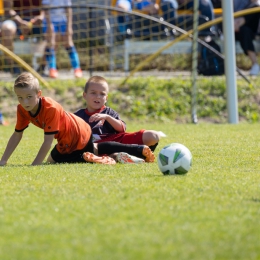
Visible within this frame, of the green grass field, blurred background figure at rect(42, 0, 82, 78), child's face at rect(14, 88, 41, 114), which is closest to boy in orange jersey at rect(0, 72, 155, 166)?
child's face at rect(14, 88, 41, 114)

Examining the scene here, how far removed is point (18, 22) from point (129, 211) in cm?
962

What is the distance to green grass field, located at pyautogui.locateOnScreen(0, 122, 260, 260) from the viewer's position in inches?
118

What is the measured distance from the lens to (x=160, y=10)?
13.6 m

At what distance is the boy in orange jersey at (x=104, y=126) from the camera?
649 cm

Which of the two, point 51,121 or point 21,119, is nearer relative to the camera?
point 51,121

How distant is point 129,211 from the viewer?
3.77m

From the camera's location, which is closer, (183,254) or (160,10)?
(183,254)

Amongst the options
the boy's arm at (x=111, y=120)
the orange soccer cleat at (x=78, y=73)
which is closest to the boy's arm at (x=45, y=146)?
the boy's arm at (x=111, y=120)

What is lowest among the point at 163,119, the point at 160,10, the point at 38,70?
the point at 163,119

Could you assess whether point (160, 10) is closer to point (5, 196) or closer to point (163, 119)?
point (163, 119)

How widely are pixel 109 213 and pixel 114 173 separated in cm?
157

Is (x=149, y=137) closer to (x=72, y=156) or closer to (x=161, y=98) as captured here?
(x=72, y=156)

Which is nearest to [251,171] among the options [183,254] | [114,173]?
[114,173]

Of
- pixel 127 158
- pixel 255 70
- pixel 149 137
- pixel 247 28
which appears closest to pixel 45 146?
pixel 127 158
